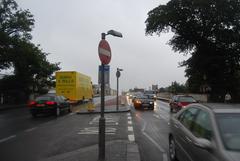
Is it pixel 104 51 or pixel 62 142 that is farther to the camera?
pixel 62 142

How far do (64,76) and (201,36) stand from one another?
24460 mm

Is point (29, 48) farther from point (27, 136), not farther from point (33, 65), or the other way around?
point (27, 136)

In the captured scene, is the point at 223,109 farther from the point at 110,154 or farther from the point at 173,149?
the point at 110,154

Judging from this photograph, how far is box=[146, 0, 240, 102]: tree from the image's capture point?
56.6 meters

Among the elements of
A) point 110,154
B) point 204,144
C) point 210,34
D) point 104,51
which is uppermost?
point 210,34

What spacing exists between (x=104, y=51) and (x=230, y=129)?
14.4 feet

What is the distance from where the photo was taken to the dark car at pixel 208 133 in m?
6.01

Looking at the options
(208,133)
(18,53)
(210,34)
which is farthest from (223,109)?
(210,34)

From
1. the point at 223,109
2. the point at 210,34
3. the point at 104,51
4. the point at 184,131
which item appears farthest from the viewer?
the point at 210,34

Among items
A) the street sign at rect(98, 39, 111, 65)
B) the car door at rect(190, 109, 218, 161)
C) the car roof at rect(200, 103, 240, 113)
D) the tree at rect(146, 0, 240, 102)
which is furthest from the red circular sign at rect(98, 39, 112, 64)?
the tree at rect(146, 0, 240, 102)

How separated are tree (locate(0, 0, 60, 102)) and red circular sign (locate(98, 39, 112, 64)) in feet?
124

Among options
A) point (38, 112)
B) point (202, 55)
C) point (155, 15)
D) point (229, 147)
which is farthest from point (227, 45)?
point (229, 147)

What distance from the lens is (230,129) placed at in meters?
6.59

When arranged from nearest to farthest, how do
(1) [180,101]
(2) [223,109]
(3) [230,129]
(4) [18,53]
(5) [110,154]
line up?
(3) [230,129] → (2) [223,109] → (5) [110,154] → (1) [180,101] → (4) [18,53]
